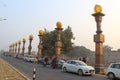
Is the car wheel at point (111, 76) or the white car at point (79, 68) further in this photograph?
the white car at point (79, 68)

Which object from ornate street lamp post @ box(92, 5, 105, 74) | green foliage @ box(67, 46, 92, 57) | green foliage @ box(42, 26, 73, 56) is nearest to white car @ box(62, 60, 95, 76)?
ornate street lamp post @ box(92, 5, 105, 74)

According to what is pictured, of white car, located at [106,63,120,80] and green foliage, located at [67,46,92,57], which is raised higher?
green foliage, located at [67,46,92,57]

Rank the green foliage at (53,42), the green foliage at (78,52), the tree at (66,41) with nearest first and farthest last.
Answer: the tree at (66,41), the green foliage at (53,42), the green foliage at (78,52)

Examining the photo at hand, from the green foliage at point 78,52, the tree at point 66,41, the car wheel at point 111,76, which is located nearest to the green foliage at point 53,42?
the tree at point 66,41

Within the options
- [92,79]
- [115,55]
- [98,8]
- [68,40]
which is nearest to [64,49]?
[68,40]

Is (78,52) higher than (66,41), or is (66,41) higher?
(66,41)

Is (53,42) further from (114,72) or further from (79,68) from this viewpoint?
(114,72)

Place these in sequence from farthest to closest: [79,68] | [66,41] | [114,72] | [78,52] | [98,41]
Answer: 1. [78,52]
2. [66,41]
3. [98,41]
4. [79,68]
5. [114,72]

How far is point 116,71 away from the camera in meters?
23.9

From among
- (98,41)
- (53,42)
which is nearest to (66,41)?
(53,42)

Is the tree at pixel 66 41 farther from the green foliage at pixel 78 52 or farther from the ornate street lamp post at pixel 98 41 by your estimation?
the ornate street lamp post at pixel 98 41

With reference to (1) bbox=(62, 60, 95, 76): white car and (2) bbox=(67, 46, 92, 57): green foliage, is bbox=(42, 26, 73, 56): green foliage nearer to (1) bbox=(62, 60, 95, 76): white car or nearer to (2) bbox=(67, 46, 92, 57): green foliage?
(2) bbox=(67, 46, 92, 57): green foliage

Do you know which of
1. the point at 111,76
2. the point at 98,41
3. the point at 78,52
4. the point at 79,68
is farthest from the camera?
the point at 78,52

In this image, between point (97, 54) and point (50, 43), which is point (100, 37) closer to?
point (97, 54)
